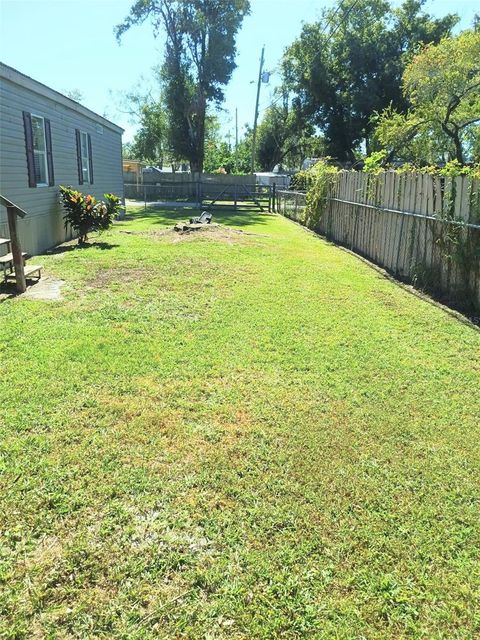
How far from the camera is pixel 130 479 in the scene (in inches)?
103

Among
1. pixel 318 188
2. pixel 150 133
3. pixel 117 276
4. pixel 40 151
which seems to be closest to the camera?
pixel 117 276

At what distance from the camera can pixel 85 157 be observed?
1303 cm

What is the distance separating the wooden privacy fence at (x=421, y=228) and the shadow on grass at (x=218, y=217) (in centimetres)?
626

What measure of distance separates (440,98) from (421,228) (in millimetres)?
10839

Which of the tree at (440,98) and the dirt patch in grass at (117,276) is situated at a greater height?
the tree at (440,98)

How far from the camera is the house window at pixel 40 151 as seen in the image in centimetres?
966

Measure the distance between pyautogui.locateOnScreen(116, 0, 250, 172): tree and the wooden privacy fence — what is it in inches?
768

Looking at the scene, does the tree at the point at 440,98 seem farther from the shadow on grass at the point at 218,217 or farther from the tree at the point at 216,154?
the tree at the point at 216,154

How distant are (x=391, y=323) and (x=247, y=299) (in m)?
1.92

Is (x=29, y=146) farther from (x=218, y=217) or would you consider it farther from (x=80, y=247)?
(x=218, y=217)

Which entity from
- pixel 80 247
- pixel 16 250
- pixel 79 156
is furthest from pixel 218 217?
pixel 16 250

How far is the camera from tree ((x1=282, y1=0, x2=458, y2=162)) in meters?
26.6

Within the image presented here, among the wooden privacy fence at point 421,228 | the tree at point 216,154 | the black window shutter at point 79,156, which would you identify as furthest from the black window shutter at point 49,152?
the tree at point 216,154

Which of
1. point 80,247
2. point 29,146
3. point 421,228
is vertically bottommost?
point 80,247
